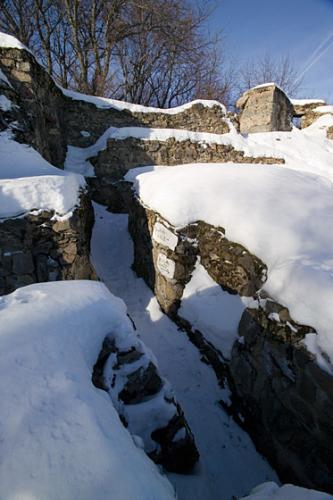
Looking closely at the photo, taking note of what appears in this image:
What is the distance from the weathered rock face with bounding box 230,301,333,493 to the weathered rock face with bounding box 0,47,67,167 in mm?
4963

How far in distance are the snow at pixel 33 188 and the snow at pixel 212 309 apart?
196 centimetres

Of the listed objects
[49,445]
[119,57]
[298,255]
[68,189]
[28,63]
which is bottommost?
[49,445]

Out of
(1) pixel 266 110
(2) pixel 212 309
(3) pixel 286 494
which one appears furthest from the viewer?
(1) pixel 266 110

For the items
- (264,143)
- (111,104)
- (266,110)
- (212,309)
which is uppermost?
(266,110)

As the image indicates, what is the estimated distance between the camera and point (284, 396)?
76.8 inches

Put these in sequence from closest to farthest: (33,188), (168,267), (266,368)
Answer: (266,368)
(33,188)
(168,267)

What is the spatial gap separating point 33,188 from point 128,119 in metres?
5.29

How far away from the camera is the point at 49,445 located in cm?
93

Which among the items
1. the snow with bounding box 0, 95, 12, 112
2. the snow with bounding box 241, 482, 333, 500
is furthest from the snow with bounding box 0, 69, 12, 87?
the snow with bounding box 241, 482, 333, 500

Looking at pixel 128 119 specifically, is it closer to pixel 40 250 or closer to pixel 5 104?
pixel 5 104

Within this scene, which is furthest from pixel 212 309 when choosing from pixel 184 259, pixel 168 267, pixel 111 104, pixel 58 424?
pixel 111 104

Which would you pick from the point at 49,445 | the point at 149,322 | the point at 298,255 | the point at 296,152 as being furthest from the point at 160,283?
the point at 296,152

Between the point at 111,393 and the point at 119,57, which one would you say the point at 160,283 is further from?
the point at 119,57

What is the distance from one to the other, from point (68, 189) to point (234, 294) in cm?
263
